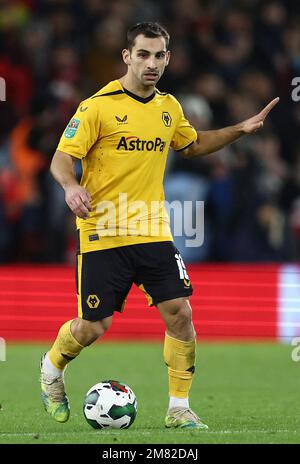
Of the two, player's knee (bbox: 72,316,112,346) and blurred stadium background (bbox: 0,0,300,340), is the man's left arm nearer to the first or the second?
player's knee (bbox: 72,316,112,346)

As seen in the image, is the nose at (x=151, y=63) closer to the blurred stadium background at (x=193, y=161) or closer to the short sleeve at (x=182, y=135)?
the short sleeve at (x=182, y=135)

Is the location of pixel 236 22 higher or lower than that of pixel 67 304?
higher

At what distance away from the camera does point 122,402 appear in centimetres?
800

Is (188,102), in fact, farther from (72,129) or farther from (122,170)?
(72,129)

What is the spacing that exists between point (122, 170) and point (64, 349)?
1218 mm

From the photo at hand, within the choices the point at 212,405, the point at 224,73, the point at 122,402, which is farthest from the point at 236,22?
the point at 122,402

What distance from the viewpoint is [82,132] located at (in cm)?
791

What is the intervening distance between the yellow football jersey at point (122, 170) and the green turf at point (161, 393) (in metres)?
1.25

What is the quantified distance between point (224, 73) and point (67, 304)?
13.5 ft

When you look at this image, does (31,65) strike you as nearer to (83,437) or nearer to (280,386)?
(280,386)

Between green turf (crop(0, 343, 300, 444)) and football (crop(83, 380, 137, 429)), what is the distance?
10 cm

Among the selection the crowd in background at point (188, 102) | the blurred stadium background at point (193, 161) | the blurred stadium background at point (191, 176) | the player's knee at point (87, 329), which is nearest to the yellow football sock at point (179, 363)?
the player's knee at point (87, 329)

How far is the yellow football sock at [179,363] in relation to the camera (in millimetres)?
8228

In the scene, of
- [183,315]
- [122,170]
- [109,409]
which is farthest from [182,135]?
[109,409]
